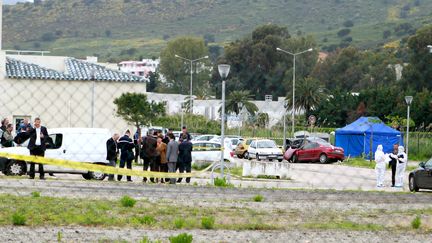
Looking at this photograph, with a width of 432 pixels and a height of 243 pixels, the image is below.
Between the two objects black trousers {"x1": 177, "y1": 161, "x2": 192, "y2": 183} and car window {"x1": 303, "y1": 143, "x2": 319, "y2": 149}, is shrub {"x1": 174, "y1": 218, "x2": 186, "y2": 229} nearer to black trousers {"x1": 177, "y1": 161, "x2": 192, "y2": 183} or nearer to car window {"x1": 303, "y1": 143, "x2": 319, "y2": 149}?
black trousers {"x1": 177, "y1": 161, "x2": 192, "y2": 183}

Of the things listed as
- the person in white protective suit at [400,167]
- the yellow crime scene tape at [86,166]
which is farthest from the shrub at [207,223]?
the person in white protective suit at [400,167]

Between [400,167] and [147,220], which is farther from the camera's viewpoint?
[400,167]

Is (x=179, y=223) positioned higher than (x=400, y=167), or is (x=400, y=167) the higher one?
(x=400, y=167)

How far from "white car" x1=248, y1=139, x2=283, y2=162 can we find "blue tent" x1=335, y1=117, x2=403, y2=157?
5.54m

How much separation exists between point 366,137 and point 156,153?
109 ft

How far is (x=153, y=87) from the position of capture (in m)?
179

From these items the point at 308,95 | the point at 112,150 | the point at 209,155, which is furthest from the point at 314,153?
the point at 308,95

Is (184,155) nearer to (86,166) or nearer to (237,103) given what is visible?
(86,166)

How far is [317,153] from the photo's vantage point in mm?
61469

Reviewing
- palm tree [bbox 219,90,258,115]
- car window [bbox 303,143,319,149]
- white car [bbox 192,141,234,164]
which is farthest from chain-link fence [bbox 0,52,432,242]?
palm tree [bbox 219,90,258,115]

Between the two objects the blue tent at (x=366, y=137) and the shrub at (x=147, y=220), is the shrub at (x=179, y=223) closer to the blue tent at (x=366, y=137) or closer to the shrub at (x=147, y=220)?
the shrub at (x=147, y=220)

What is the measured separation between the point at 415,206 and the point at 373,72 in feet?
422

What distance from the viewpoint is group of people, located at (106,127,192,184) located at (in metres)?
33.4

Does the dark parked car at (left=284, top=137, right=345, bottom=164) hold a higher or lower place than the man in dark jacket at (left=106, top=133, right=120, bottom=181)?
lower
